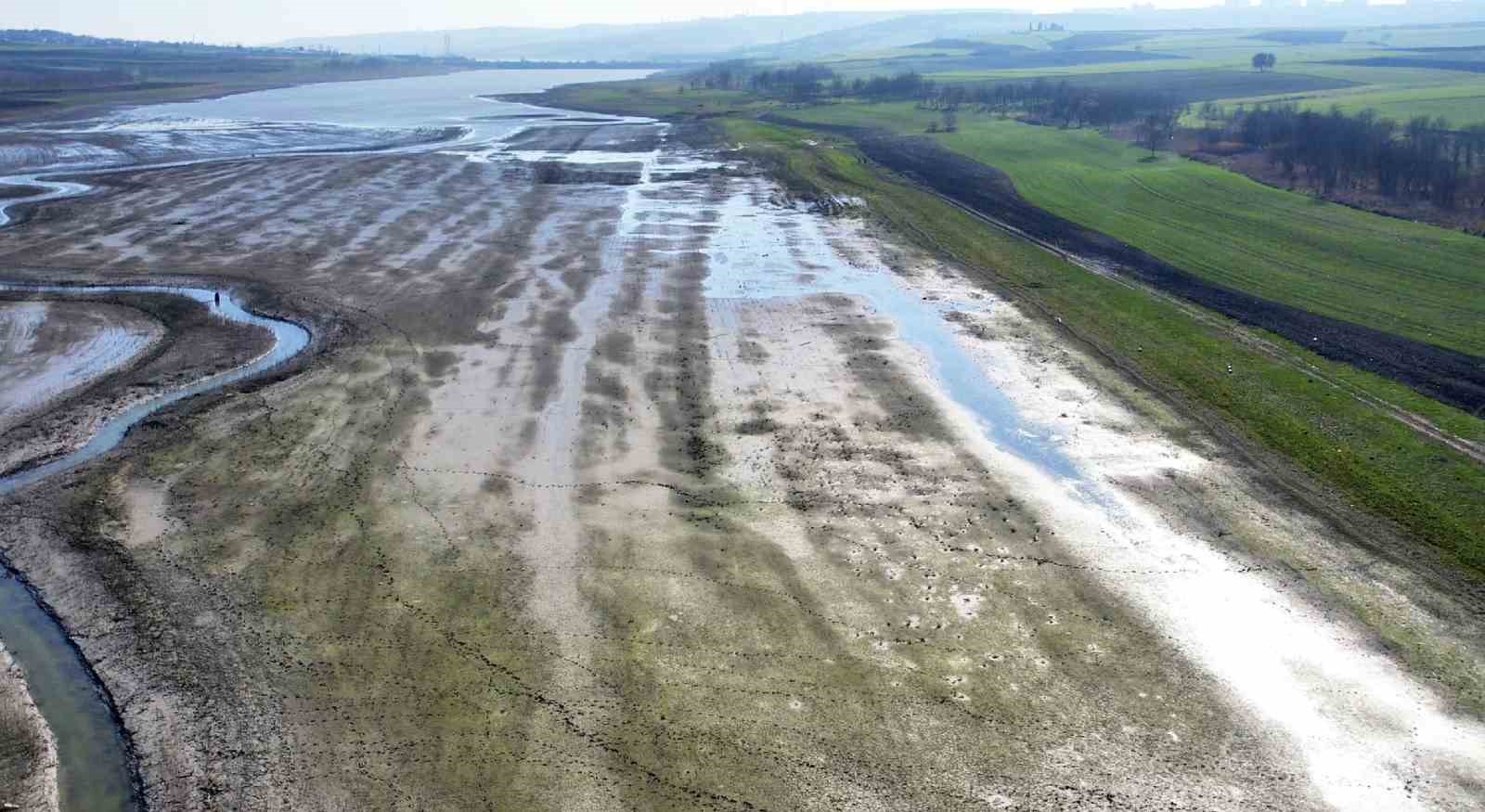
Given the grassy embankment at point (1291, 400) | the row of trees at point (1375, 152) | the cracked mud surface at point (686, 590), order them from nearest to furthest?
the cracked mud surface at point (686, 590)
the grassy embankment at point (1291, 400)
the row of trees at point (1375, 152)

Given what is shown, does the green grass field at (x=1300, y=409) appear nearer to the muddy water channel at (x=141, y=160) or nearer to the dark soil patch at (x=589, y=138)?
the muddy water channel at (x=141, y=160)

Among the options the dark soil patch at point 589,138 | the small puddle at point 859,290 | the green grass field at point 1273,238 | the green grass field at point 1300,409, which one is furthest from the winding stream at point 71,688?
the dark soil patch at point 589,138

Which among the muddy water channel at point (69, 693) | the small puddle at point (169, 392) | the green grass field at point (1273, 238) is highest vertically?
the green grass field at point (1273, 238)

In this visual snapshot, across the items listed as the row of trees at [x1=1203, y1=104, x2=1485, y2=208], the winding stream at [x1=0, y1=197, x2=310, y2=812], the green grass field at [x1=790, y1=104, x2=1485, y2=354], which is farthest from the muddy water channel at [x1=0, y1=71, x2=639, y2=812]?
the row of trees at [x1=1203, y1=104, x2=1485, y2=208]

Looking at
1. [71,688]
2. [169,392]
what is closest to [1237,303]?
[169,392]

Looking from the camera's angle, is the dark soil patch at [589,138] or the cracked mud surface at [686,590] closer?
the cracked mud surface at [686,590]

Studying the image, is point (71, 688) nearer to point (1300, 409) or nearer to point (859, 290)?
point (1300, 409)

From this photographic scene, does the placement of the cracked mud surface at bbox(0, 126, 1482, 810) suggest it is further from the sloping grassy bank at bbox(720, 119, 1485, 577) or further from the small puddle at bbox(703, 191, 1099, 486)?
the sloping grassy bank at bbox(720, 119, 1485, 577)
